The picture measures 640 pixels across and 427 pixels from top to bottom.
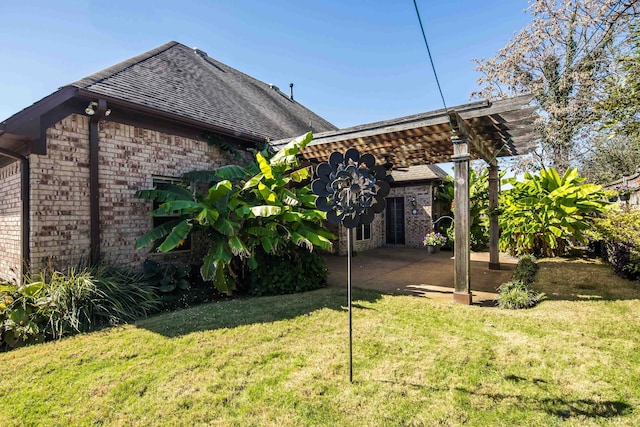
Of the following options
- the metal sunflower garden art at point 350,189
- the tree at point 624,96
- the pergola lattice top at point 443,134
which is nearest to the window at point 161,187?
the pergola lattice top at point 443,134

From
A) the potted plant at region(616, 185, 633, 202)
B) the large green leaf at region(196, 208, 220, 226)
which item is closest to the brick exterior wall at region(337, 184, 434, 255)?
the potted plant at region(616, 185, 633, 202)

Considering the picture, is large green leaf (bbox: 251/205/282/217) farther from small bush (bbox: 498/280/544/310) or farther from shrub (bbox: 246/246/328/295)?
small bush (bbox: 498/280/544/310)

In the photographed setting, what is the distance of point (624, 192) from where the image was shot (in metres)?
9.06

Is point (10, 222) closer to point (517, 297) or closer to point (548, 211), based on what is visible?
point (517, 297)

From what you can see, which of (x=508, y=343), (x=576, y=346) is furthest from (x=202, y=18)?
(x=576, y=346)

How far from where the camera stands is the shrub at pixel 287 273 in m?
6.45

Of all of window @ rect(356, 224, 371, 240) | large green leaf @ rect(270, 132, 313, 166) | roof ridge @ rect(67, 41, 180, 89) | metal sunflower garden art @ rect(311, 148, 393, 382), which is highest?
roof ridge @ rect(67, 41, 180, 89)

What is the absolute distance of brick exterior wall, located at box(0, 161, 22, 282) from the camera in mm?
5711

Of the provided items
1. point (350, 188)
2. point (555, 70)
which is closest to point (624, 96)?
point (350, 188)

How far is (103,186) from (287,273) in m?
4.17

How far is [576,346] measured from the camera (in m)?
3.66

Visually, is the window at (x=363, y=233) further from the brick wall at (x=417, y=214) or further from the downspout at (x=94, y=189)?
the downspout at (x=94, y=189)

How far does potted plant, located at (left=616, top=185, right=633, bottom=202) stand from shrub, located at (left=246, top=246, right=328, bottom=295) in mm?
9389

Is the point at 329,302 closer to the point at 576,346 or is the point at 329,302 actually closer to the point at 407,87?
the point at 576,346
